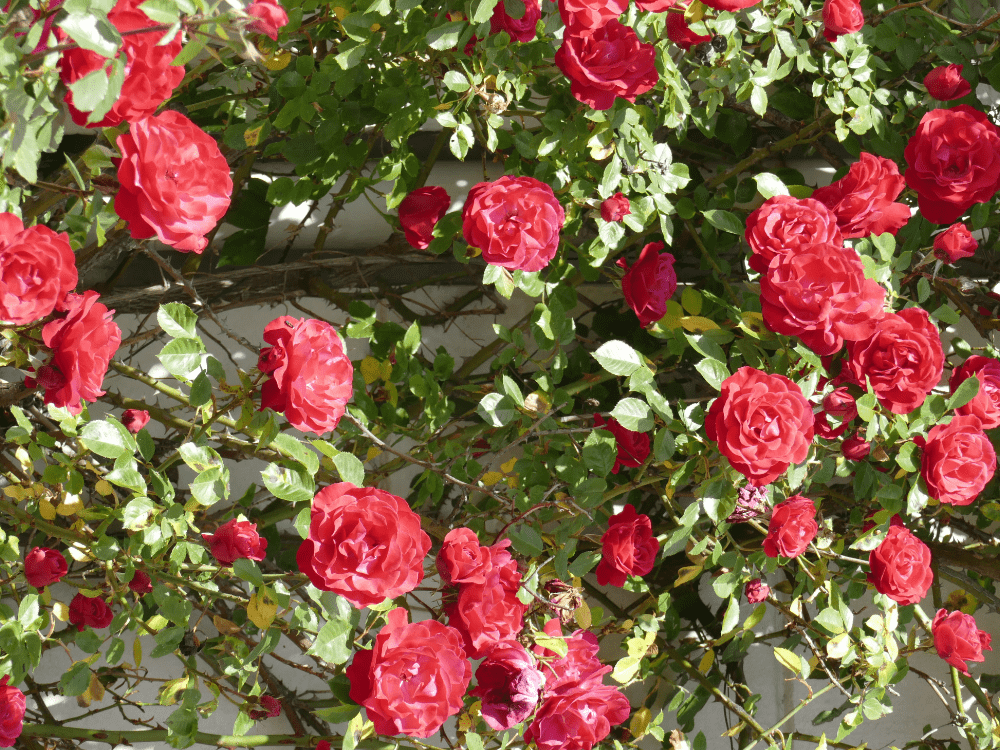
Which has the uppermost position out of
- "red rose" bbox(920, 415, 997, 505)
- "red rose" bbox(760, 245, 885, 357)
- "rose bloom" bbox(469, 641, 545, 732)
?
"red rose" bbox(760, 245, 885, 357)

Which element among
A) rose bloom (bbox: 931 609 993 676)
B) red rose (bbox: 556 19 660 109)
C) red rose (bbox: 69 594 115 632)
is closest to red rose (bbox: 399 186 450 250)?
red rose (bbox: 556 19 660 109)

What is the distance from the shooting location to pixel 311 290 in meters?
1.50

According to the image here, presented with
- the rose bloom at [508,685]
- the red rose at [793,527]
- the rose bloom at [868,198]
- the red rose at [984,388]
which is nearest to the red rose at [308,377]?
the rose bloom at [508,685]

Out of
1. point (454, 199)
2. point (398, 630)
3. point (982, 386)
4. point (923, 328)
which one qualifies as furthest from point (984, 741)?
point (454, 199)

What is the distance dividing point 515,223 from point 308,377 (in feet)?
1.02

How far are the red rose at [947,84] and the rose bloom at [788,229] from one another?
39 cm

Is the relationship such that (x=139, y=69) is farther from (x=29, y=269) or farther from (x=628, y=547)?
(x=628, y=547)

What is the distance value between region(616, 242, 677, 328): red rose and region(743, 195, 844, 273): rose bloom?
0.68 feet

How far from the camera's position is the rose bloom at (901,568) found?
100 cm

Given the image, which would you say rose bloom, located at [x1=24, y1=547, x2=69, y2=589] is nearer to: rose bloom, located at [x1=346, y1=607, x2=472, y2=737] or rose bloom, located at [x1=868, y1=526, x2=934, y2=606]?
rose bloom, located at [x1=346, y1=607, x2=472, y2=737]

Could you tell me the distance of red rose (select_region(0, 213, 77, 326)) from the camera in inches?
25.1

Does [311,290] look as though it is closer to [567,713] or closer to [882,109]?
[567,713]

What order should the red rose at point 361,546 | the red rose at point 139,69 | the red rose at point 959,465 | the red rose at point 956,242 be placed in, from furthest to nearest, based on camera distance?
the red rose at point 956,242
the red rose at point 959,465
the red rose at point 361,546
the red rose at point 139,69

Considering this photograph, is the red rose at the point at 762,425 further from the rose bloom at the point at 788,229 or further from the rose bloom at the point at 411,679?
the rose bloom at the point at 411,679
